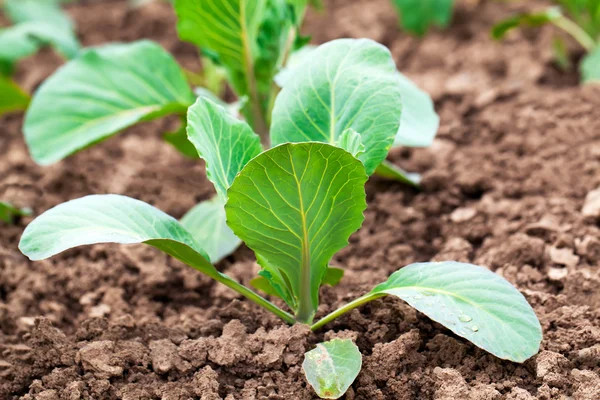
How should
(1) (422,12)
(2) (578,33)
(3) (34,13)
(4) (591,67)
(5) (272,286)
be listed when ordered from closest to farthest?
1. (5) (272,286)
2. (4) (591,67)
3. (2) (578,33)
4. (1) (422,12)
5. (3) (34,13)

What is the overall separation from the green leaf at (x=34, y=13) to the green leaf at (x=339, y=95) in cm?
185

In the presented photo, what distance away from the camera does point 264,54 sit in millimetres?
2234

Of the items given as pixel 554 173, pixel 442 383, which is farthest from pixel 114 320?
pixel 554 173

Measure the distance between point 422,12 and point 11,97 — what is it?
5.23 feet

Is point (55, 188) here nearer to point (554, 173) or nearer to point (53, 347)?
point (53, 347)

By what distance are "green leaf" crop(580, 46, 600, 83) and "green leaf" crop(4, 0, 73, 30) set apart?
2.09 m

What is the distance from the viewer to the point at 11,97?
8.71 feet

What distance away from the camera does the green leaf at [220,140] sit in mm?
1477

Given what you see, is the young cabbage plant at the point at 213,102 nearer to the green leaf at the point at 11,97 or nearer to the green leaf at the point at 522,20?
the green leaf at the point at 11,97

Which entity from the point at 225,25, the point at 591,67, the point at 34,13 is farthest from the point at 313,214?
the point at 34,13

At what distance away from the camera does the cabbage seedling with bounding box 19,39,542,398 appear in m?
1.40

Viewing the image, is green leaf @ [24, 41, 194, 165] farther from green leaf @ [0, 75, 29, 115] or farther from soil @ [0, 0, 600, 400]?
green leaf @ [0, 75, 29, 115]

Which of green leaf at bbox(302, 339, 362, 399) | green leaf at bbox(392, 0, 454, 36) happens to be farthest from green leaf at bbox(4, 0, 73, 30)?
green leaf at bbox(302, 339, 362, 399)

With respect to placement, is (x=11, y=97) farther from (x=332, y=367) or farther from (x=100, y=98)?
(x=332, y=367)
